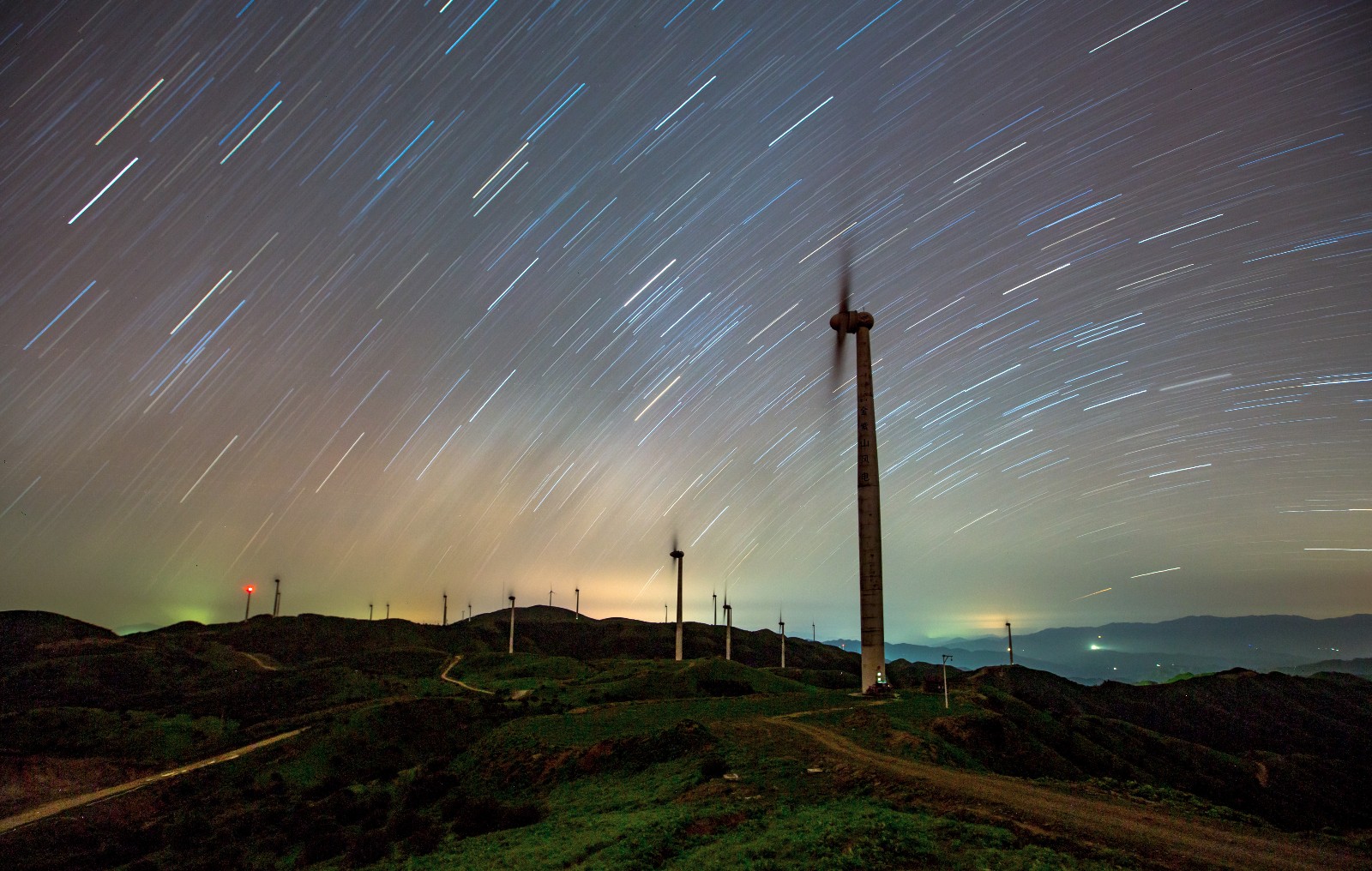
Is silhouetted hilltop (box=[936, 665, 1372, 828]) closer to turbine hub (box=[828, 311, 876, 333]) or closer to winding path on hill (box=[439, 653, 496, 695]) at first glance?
turbine hub (box=[828, 311, 876, 333])

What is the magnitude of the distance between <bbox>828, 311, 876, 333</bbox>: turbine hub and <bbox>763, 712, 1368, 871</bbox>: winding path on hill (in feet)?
175

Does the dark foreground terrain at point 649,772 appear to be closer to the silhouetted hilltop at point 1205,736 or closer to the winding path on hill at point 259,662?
the silhouetted hilltop at point 1205,736

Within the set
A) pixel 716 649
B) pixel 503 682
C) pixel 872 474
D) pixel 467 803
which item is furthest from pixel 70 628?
pixel 872 474

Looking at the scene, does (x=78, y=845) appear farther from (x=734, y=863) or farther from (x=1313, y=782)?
(x=1313, y=782)

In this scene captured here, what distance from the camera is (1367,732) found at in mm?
93000

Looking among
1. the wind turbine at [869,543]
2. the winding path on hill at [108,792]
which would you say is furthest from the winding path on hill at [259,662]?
the wind turbine at [869,543]

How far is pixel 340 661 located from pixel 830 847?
12390cm

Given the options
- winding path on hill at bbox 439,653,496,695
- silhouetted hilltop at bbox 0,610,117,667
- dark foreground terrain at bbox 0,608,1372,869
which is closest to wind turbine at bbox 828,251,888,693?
dark foreground terrain at bbox 0,608,1372,869

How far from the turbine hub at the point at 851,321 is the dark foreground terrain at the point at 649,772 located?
38.4 metres

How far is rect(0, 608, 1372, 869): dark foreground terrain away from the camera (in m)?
19.2

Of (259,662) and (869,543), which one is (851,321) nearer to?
(869,543)

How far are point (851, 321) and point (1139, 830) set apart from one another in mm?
60982

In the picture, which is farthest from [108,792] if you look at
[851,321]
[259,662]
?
[259,662]

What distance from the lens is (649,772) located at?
106 feet
